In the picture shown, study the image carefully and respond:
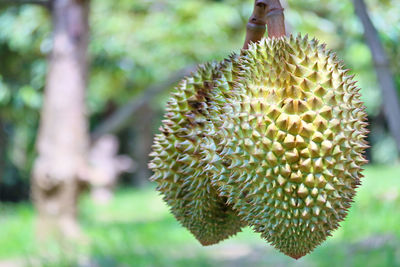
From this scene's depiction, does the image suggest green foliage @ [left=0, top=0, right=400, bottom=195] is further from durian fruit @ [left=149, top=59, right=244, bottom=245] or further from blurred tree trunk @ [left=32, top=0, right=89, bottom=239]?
durian fruit @ [left=149, top=59, right=244, bottom=245]

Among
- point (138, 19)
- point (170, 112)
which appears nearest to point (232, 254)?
point (170, 112)

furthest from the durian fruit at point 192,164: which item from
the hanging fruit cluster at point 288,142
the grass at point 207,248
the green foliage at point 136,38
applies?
the green foliage at point 136,38

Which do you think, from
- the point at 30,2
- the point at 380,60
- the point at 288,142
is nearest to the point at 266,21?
the point at 288,142

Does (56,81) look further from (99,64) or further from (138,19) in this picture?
(138,19)

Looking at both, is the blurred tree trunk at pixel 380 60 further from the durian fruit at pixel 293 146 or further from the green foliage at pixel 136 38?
the green foliage at pixel 136 38

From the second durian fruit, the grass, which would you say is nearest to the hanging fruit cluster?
the second durian fruit

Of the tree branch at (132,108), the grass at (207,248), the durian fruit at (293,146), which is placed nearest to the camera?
the durian fruit at (293,146)

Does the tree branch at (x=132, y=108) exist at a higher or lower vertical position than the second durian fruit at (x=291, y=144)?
higher
